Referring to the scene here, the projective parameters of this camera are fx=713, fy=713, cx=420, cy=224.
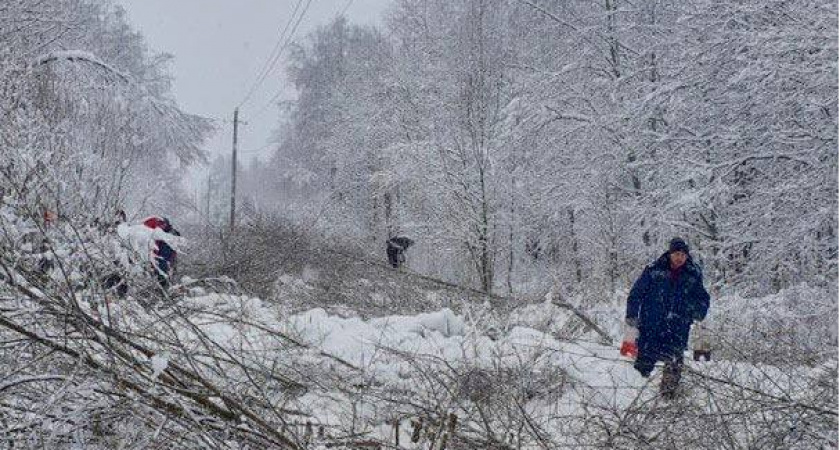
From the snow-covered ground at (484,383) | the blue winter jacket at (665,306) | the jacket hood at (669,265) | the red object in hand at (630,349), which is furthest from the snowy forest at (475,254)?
the jacket hood at (669,265)

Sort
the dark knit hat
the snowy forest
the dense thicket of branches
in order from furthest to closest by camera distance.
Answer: the dense thicket of branches, the dark knit hat, the snowy forest

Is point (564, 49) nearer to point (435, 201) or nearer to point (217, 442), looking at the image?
point (435, 201)

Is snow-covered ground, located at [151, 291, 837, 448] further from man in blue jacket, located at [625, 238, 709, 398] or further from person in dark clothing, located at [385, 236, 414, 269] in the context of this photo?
person in dark clothing, located at [385, 236, 414, 269]

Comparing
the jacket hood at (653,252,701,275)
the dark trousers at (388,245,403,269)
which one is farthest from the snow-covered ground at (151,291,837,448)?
the dark trousers at (388,245,403,269)

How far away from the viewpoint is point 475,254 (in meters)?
12.8

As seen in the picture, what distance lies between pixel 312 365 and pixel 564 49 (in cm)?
1108

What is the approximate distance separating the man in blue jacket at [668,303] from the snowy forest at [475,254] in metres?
0.33

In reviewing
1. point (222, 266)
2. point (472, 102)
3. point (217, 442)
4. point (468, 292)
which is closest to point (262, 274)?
point (222, 266)

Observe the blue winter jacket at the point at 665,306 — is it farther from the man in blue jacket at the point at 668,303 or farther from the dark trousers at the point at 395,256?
the dark trousers at the point at 395,256

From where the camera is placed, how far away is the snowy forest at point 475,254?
2.72 m

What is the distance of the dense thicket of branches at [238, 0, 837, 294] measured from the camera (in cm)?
837

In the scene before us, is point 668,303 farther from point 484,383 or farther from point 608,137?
point 608,137

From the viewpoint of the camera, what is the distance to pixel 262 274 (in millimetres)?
11469

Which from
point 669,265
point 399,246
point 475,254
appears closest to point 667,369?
point 669,265
